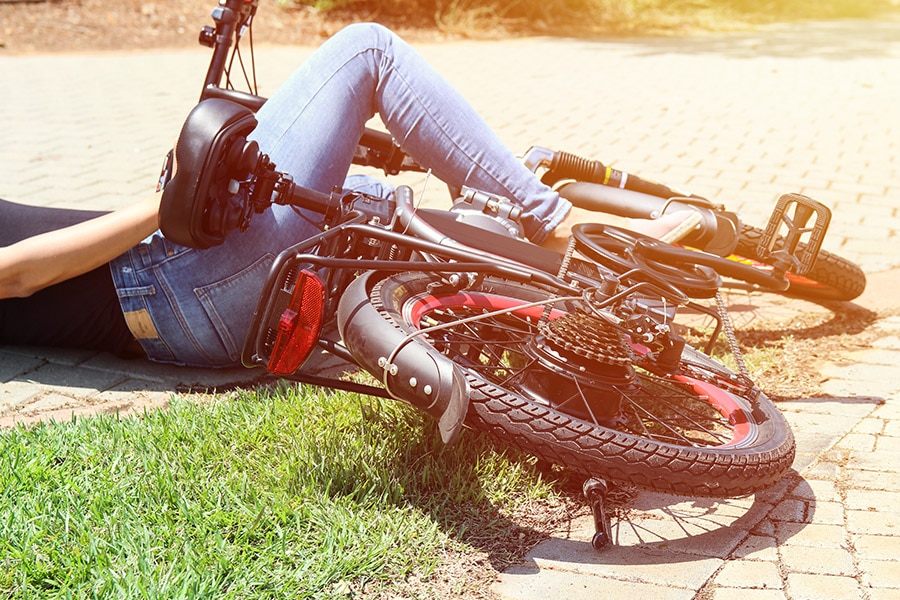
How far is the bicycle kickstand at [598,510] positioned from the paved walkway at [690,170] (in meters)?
0.04

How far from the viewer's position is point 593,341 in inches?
93.6

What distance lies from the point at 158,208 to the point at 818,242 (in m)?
1.78

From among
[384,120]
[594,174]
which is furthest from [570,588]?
[594,174]

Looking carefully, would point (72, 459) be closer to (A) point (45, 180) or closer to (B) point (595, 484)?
(B) point (595, 484)

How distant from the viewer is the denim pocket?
2857 mm

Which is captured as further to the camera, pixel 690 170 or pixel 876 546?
pixel 690 170

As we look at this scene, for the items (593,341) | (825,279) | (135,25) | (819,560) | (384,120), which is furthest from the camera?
(135,25)

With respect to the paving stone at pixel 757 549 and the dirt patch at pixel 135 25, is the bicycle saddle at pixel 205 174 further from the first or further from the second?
the dirt patch at pixel 135 25

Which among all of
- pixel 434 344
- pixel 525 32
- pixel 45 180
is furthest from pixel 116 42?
pixel 434 344

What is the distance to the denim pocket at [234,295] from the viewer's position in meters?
2.86

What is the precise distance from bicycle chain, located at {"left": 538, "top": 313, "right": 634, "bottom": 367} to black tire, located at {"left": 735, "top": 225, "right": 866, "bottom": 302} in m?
1.34

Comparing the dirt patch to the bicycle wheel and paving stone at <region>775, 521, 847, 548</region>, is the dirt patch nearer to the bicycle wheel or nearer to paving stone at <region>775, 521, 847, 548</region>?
the bicycle wheel

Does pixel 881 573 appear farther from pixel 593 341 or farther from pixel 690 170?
pixel 690 170

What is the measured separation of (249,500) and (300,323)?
18.2 inches
